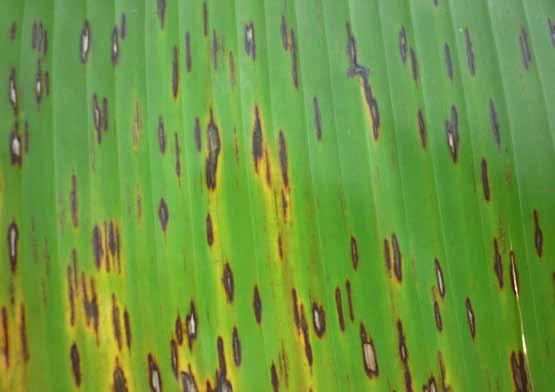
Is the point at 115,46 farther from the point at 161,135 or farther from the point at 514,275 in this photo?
the point at 514,275

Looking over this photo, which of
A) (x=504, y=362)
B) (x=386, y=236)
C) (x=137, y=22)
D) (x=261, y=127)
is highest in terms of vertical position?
(x=137, y=22)

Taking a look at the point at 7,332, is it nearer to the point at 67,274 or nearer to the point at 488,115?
the point at 67,274

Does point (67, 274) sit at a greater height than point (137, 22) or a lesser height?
lesser

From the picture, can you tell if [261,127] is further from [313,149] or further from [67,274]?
[67,274]

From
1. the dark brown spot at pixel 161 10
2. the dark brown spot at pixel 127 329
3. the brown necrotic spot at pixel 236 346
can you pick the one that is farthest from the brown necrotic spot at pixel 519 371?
the dark brown spot at pixel 161 10

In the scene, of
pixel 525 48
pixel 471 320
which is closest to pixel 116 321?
pixel 471 320

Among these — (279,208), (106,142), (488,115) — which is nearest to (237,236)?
(279,208)

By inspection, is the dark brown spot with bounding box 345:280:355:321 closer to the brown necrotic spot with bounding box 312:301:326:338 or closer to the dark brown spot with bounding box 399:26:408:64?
the brown necrotic spot with bounding box 312:301:326:338

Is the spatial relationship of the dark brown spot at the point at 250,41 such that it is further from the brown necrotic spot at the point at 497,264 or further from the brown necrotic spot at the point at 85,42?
the brown necrotic spot at the point at 497,264
